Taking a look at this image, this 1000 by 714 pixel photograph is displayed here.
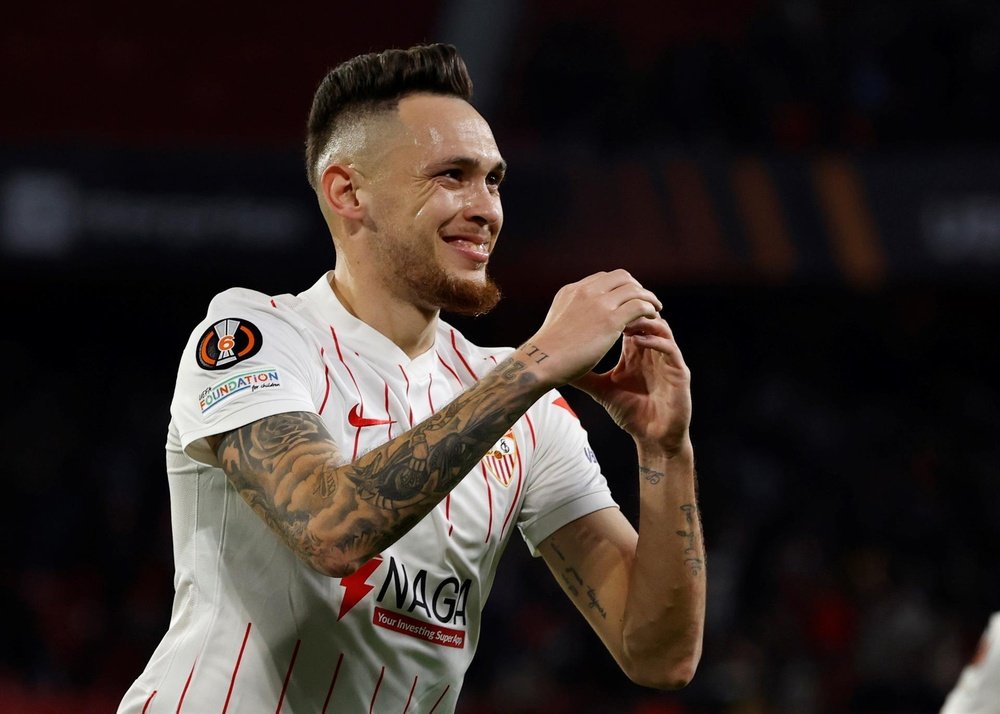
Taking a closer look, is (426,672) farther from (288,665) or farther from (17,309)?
(17,309)

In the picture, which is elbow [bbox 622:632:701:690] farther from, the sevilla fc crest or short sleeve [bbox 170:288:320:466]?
short sleeve [bbox 170:288:320:466]

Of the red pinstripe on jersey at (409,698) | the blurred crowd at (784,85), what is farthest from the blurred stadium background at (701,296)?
the red pinstripe on jersey at (409,698)

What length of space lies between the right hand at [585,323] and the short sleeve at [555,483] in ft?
1.95

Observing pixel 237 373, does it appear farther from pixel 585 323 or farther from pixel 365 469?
pixel 585 323

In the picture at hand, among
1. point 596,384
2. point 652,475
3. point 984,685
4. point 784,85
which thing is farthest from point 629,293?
point 784,85

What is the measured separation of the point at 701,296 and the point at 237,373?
9643 millimetres

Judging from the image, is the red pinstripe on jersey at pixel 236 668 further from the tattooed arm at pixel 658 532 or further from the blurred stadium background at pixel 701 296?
the blurred stadium background at pixel 701 296

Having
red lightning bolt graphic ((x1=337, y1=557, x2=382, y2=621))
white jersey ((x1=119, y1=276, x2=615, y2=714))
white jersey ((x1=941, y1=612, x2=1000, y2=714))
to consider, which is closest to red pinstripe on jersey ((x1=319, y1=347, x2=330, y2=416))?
white jersey ((x1=119, y1=276, x2=615, y2=714))

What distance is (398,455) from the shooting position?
2.38m

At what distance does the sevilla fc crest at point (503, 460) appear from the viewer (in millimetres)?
2936

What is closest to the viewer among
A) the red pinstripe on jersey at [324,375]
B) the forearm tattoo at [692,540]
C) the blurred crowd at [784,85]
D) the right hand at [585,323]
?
the right hand at [585,323]

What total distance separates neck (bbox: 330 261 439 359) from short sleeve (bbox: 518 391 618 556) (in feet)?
1.06

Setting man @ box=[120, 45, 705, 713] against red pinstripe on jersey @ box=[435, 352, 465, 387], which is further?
red pinstripe on jersey @ box=[435, 352, 465, 387]

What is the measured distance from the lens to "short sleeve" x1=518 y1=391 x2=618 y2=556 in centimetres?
308
